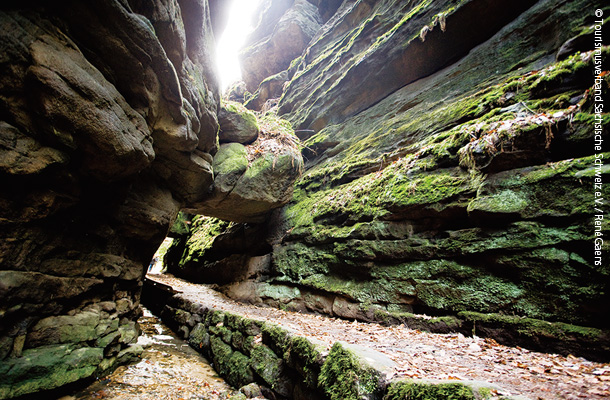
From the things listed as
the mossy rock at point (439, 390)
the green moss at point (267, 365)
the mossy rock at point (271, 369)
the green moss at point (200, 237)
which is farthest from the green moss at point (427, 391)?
the green moss at point (200, 237)

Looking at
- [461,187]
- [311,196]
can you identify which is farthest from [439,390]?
[311,196]

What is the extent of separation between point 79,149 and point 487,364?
6553 mm

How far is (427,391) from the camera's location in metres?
1.79

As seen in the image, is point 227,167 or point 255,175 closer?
point 227,167

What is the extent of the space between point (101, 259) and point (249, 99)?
19447 mm

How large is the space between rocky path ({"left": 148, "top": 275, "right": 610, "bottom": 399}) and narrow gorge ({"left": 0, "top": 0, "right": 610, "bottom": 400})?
206 mm

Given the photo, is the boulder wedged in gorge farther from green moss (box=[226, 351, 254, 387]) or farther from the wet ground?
green moss (box=[226, 351, 254, 387])

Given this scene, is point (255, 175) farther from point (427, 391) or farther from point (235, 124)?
point (427, 391)

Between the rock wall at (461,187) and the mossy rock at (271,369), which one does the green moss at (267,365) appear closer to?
the mossy rock at (271,369)

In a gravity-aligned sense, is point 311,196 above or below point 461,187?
above

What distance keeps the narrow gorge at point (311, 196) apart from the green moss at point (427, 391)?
0.6 inches

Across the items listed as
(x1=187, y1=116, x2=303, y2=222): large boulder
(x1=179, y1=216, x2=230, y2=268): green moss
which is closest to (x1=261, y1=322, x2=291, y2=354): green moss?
(x1=187, y1=116, x2=303, y2=222): large boulder

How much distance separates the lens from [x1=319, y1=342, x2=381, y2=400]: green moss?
2.27m

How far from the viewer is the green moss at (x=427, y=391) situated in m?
1.65
